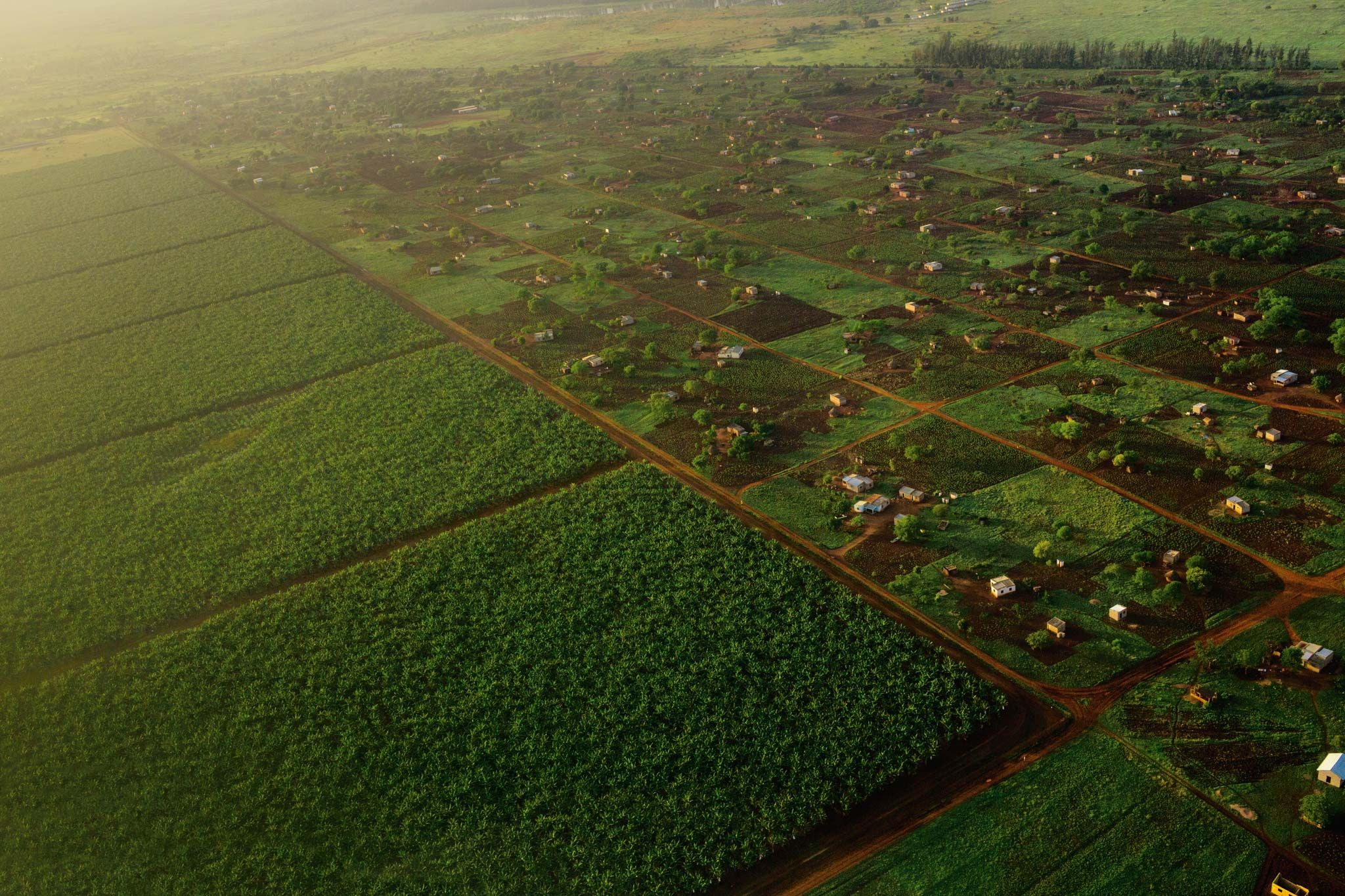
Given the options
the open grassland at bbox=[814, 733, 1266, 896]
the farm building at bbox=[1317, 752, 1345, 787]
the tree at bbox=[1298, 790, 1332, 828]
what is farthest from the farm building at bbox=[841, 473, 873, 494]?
the tree at bbox=[1298, 790, 1332, 828]

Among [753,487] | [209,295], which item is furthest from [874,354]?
[209,295]

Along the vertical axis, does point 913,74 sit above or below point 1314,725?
above

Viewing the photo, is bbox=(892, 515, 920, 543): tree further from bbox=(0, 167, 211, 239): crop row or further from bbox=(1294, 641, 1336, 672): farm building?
bbox=(0, 167, 211, 239): crop row

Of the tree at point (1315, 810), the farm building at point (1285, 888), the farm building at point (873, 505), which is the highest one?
the farm building at point (873, 505)

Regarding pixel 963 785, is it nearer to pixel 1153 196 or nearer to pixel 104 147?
pixel 1153 196

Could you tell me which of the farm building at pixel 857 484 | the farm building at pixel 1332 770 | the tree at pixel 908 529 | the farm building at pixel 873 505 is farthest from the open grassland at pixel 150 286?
the farm building at pixel 1332 770

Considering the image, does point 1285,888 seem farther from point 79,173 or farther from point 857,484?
point 79,173

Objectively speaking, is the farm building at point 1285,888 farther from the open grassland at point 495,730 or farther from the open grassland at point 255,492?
the open grassland at point 255,492
